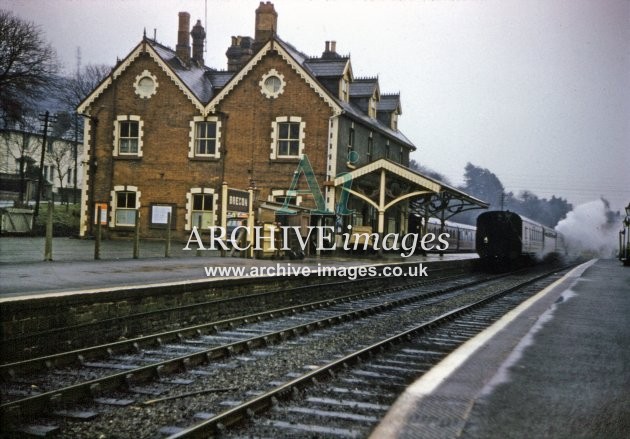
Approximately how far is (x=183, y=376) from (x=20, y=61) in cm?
692

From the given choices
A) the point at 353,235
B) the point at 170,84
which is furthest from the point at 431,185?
the point at 170,84

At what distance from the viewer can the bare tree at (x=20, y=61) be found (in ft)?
32.9

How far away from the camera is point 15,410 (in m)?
5.42

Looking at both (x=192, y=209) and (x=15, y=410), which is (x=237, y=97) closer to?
(x=192, y=209)

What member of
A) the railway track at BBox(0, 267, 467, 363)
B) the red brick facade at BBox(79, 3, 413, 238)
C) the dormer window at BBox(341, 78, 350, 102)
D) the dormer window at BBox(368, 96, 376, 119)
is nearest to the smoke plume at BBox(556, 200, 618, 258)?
the dormer window at BBox(368, 96, 376, 119)

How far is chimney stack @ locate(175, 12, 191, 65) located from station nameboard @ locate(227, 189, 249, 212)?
15669mm

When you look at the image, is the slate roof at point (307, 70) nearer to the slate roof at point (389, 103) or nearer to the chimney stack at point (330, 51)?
the slate roof at point (389, 103)

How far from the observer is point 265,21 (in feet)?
94.1

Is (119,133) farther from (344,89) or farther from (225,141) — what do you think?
(344,89)

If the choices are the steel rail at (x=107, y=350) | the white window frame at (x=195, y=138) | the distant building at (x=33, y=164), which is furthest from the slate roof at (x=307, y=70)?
the distant building at (x=33, y=164)

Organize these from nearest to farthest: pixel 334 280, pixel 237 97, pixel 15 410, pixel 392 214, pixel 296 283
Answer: pixel 15 410 < pixel 296 283 < pixel 334 280 < pixel 237 97 < pixel 392 214

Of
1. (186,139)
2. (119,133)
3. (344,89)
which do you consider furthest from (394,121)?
(119,133)

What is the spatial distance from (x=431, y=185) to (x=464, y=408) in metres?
19.3

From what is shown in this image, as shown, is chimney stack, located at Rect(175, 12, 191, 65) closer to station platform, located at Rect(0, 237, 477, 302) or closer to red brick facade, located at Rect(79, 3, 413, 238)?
red brick facade, located at Rect(79, 3, 413, 238)
